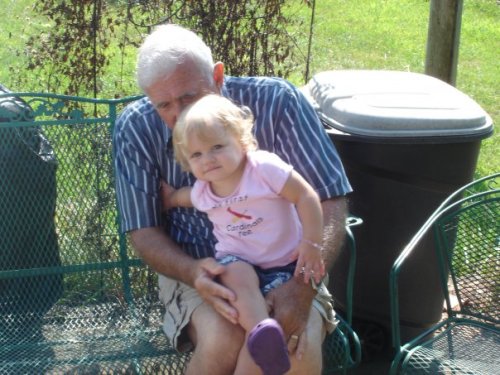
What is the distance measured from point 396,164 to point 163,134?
43.4 inches

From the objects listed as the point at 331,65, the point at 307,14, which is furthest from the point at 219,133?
the point at 307,14

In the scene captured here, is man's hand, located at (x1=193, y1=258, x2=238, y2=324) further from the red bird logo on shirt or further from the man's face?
the man's face

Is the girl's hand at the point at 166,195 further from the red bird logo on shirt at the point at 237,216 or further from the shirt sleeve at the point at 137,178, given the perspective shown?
the red bird logo on shirt at the point at 237,216

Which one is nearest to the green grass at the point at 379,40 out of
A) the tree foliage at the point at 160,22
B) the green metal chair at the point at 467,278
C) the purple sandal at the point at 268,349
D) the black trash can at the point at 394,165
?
the tree foliage at the point at 160,22

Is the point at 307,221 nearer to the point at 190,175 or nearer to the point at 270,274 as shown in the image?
the point at 270,274

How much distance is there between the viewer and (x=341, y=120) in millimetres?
3775

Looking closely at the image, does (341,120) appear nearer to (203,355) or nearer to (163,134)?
(163,134)

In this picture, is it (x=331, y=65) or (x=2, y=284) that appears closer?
(x=2, y=284)

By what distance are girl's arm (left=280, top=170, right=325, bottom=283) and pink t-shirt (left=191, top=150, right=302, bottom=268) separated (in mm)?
38

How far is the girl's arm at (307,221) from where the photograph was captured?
114 inches

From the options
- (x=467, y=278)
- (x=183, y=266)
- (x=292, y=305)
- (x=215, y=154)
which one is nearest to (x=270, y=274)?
(x=292, y=305)

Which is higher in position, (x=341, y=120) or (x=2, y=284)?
(x=341, y=120)

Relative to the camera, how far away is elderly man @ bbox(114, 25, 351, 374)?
2.85m

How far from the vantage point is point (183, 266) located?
10.0 ft
